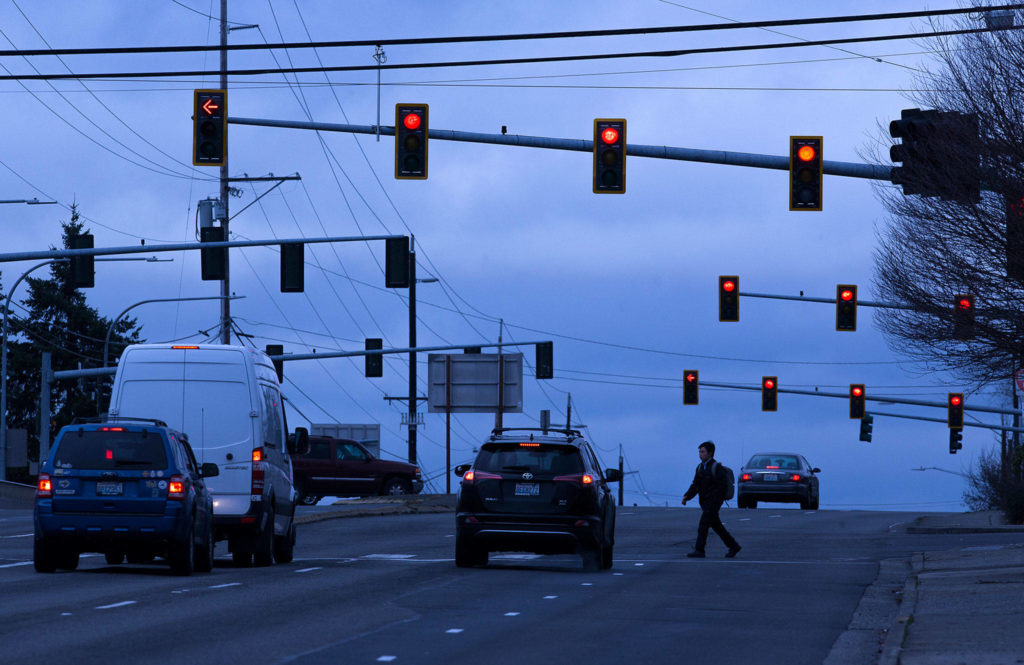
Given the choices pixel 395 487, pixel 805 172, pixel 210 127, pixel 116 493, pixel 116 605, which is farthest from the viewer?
pixel 395 487

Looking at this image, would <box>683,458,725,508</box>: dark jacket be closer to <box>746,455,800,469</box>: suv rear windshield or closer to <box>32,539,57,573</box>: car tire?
<box>32,539,57,573</box>: car tire

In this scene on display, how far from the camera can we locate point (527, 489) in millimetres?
19844

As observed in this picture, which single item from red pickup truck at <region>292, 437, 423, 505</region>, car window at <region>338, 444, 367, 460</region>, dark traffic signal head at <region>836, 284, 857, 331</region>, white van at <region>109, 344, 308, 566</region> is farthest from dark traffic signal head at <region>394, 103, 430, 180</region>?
car window at <region>338, 444, 367, 460</region>

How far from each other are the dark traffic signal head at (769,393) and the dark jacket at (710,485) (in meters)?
29.5

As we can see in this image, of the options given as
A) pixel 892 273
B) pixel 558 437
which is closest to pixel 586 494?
pixel 558 437

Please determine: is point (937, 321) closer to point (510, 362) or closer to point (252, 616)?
point (252, 616)

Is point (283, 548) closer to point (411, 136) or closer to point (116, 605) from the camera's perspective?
point (411, 136)

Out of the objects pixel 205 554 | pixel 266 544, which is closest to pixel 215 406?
pixel 205 554

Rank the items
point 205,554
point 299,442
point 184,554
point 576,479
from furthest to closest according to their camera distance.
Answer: point 299,442, point 576,479, point 205,554, point 184,554

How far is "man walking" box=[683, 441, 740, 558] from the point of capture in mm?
23562

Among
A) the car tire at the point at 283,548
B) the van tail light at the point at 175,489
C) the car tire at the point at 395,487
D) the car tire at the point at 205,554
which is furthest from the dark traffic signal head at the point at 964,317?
the car tire at the point at 395,487

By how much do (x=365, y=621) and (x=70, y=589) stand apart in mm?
4208

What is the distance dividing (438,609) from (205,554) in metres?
5.79

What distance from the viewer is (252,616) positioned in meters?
13.5
